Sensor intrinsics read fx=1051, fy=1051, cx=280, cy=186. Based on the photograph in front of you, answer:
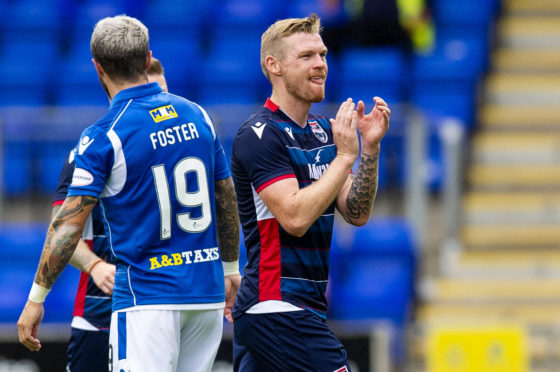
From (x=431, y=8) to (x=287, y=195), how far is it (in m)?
7.92

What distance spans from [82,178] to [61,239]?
0.94ft

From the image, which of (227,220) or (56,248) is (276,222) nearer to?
(227,220)

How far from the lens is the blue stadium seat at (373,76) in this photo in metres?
10.5

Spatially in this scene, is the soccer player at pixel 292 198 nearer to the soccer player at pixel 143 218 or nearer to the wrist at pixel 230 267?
the soccer player at pixel 143 218

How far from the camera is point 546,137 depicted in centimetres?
1064

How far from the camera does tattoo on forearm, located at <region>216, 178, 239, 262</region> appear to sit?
493cm

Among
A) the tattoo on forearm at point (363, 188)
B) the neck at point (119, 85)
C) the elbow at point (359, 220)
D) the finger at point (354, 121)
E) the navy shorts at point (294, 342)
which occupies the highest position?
the neck at point (119, 85)

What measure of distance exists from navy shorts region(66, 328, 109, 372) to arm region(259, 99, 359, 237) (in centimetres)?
138

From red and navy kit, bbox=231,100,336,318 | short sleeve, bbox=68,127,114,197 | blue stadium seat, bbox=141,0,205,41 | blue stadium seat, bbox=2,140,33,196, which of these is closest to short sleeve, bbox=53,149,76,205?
short sleeve, bbox=68,127,114,197

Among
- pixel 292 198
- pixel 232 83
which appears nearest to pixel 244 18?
pixel 232 83

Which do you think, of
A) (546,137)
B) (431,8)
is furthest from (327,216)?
(431,8)

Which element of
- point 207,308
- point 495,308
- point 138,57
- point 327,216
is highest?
point 138,57

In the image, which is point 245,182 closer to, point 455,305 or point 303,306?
point 303,306

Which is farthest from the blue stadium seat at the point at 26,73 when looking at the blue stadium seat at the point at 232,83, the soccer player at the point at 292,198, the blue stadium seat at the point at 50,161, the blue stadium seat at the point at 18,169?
the soccer player at the point at 292,198
